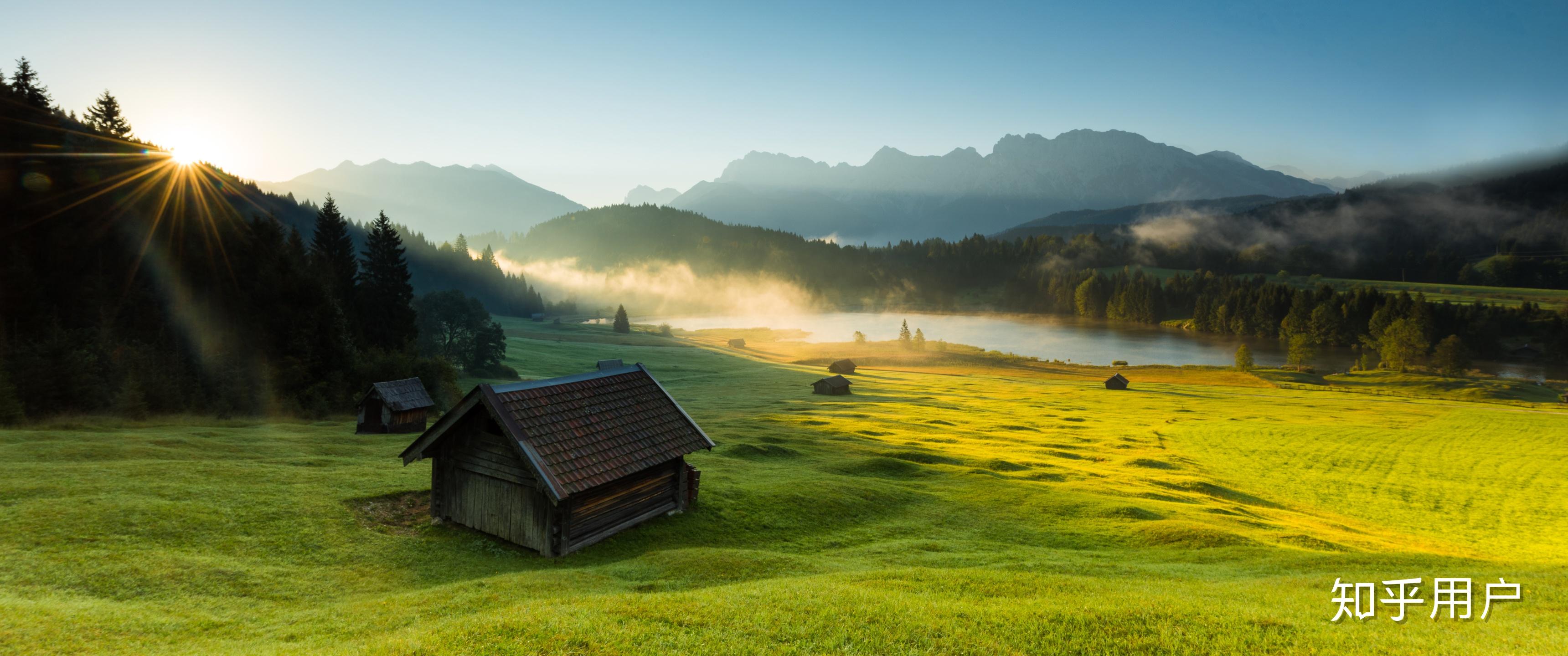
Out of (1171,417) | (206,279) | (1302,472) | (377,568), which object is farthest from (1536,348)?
(206,279)

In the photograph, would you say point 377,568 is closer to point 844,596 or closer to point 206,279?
point 844,596

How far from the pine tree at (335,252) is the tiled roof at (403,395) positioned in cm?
2465

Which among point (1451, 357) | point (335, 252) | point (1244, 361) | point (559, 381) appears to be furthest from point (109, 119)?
point (1451, 357)

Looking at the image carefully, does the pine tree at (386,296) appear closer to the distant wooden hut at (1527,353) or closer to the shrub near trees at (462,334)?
the shrub near trees at (462,334)

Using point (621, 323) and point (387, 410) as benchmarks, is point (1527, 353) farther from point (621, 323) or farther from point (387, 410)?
point (387, 410)

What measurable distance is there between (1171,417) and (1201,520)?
49.8m

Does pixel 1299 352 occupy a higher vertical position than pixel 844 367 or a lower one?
higher

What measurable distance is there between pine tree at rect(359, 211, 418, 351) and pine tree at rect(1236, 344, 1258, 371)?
473 ft

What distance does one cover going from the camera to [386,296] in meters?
69.5

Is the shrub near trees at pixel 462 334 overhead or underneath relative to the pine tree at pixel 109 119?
underneath

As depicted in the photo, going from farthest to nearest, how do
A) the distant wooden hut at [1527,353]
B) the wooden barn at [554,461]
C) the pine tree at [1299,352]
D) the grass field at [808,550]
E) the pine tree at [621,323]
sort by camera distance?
the pine tree at [621,323], the distant wooden hut at [1527,353], the pine tree at [1299,352], the wooden barn at [554,461], the grass field at [808,550]

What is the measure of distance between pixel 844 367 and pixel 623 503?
9525 centimetres

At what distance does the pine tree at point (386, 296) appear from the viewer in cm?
6825

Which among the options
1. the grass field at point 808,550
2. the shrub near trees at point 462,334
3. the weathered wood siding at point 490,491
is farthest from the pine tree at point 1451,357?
the shrub near trees at point 462,334
